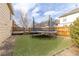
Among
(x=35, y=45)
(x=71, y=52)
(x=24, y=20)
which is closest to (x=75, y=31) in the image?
(x=71, y=52)

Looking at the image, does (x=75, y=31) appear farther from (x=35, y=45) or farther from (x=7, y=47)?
(x=7, y=47)

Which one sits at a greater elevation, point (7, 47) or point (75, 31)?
point (75, 31)

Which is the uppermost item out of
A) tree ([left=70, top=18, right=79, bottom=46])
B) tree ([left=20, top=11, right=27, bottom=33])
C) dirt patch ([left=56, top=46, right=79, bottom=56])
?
tree ([left=20, top=11, right=27, bottom=33])

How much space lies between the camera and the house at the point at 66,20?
13.4ft

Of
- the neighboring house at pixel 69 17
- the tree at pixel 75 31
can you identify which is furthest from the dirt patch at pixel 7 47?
the tree at pixel 75 31

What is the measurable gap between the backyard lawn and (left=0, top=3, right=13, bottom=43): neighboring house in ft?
0.74

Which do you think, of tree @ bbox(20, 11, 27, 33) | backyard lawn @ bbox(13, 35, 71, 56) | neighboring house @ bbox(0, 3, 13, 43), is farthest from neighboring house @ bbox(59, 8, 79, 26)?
neighboring house @ bbox(0, 3, 13, 43)

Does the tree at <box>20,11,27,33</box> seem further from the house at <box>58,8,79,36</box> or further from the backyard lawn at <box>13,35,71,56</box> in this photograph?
the house at <box>58,8,79,36</box>

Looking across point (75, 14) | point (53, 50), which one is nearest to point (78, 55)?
point (53, 50)

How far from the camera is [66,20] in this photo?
4078 millimetres

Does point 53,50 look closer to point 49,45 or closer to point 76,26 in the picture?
point 49,45

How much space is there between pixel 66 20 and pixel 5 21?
119 centimetres

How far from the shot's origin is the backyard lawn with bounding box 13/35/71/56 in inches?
161

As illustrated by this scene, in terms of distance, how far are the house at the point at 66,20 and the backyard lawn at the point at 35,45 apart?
0.56 feet
